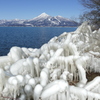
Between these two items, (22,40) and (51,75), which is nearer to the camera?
(51,75)

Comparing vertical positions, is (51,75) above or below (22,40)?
above

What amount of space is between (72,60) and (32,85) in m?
1.59

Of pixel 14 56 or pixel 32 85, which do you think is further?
pixel 14 56

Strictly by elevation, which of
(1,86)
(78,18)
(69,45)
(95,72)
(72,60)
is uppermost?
(78,18)

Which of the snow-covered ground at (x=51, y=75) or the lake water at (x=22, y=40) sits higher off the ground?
the snow-covered ground at (x=51, y=75)

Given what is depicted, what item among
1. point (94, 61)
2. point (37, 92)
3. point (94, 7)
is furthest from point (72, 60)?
point (94, 7)

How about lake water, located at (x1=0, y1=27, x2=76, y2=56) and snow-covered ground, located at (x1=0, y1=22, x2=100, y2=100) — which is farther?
lake water, located at (x1=0, y1=27, x2=76, y2=56)

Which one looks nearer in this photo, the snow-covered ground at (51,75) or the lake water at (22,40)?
the snow-covered ground at (51,75)

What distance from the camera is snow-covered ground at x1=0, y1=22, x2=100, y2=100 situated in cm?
332

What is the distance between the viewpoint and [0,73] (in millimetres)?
3760

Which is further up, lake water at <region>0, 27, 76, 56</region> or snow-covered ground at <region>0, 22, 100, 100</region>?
snow-covered ground at <region>0, 22, 100, 100</region>

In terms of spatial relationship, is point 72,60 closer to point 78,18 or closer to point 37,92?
point 37,92

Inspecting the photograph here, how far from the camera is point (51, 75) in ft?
15.4

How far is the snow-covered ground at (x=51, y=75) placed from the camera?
3320 mm
